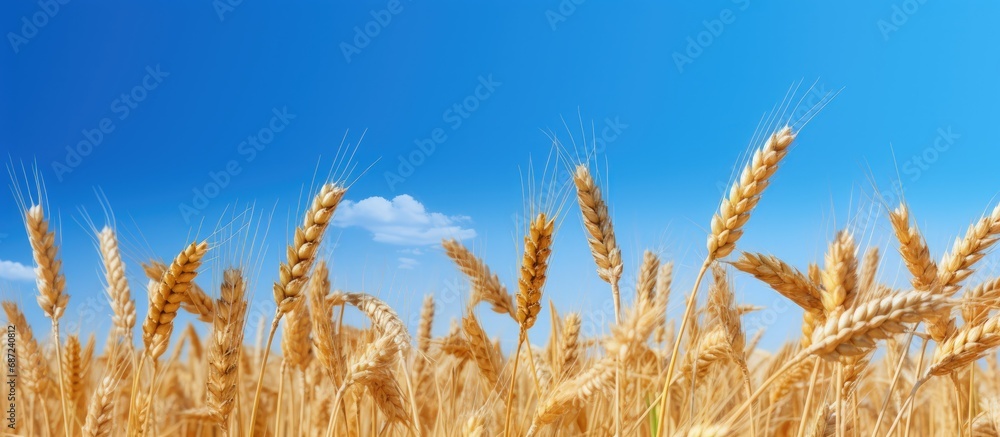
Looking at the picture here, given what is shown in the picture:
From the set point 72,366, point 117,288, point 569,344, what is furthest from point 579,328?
point 72,366

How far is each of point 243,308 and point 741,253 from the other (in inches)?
61.8

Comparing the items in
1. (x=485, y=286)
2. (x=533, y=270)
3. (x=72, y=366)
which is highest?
(x=485, y=286)

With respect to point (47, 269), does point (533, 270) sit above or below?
below

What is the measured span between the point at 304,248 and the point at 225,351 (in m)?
0.39

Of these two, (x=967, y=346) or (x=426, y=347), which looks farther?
(x=426, y=347)

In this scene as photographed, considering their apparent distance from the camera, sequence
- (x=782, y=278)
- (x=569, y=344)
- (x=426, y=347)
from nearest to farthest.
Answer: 1. (x=782, y=278)
2. (x=569, y=344)
3. (x=426, y=347)

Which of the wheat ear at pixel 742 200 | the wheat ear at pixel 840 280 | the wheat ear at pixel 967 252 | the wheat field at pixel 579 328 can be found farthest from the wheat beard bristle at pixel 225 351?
the wheat ear at pixel 967 252

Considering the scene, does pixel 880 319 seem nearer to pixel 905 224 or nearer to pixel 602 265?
pixel 905 224

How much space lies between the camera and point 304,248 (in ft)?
7.10

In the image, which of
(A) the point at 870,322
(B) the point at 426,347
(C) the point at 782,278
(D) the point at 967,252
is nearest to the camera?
Result: (A) the point at 870,322

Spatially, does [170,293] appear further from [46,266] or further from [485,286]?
[485,286]

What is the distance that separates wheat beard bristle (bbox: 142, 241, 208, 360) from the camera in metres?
2.15

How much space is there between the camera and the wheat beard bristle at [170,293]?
2.15 m

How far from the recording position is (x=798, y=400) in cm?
473
